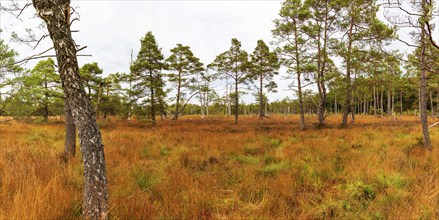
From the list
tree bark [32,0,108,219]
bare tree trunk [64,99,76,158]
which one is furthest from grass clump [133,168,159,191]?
bare tree trunk [64,99,76,158]

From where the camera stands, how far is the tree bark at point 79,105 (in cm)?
235

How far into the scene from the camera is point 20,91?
34.6ft

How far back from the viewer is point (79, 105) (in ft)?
7.86

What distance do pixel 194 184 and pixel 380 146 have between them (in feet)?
29.4

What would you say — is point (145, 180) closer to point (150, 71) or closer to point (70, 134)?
point (70, 134)

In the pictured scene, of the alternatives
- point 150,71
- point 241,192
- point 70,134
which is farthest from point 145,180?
point 150,71

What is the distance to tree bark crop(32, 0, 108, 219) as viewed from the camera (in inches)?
92.5

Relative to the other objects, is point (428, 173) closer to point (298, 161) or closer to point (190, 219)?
point (298, 161)

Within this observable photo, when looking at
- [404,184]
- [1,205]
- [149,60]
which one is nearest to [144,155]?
[1,205]

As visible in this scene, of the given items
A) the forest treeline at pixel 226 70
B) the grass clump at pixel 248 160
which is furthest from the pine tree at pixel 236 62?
the grass clump at pixel 248 160

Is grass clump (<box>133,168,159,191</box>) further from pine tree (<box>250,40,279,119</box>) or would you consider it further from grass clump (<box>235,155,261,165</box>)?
pine tree (<box>250,40,279,119</box>)

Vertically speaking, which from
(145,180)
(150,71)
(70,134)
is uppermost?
(150,71)

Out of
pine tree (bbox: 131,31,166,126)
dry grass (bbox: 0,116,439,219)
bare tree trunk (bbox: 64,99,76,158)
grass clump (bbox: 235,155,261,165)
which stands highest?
pine tree (bbox: 131,31,166,126)

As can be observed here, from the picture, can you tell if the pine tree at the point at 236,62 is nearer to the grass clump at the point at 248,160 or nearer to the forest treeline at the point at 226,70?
the forest treeline at the point at 226,70
